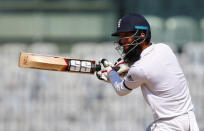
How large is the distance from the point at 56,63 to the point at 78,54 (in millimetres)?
3236

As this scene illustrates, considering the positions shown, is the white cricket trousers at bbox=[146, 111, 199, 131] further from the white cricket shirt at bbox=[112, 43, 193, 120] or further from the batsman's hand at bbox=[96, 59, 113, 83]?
the batsman's hand at bbox=[96, 59, 113, 83]

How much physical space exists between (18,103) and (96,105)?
1103 mm

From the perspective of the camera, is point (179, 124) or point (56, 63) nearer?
point (179, 124)

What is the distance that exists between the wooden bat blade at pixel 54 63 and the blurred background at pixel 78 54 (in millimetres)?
2941

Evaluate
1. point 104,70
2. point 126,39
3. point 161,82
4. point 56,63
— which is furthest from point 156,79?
point 56,63

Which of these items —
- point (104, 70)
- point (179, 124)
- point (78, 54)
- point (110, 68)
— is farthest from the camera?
point (78, 54)

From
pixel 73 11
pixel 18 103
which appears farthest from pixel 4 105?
pixel 73 11

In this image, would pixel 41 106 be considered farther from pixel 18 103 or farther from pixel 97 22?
pixel 97 22

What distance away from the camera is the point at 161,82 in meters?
3.05

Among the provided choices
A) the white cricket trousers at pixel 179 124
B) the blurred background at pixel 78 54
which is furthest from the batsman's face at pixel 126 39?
the blurred background at pixel 78 54

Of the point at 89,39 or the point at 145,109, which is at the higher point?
the point at 89,39

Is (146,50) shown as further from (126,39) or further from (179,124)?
(179,124)

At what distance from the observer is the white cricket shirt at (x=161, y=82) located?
3.03m

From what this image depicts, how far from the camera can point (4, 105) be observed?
6.66m
